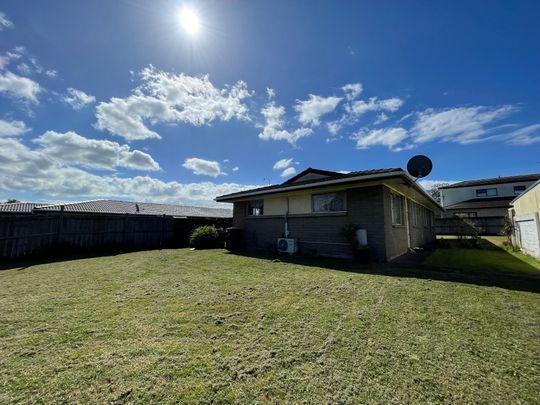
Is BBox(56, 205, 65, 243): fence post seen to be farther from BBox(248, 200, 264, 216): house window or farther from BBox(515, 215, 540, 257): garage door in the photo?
BBox(515, 215, 540, 257): garage door

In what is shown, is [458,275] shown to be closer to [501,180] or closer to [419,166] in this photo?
[419,166]

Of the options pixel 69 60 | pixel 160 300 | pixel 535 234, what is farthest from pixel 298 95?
pixel 535 234

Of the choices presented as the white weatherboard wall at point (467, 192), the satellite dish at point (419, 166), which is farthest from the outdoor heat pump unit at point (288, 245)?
the white weatherboard wall at point (467, 192)

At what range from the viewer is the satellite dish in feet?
26.2

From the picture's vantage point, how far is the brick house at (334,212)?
7641 mm

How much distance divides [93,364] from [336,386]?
219cm

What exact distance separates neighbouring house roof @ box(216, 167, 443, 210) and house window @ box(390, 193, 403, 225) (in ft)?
2.66

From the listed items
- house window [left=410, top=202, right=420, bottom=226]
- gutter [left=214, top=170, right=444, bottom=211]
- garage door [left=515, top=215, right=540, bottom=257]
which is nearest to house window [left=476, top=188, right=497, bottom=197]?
garage door [left=515, top=215, right=540, bottom=257]

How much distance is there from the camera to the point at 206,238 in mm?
12867

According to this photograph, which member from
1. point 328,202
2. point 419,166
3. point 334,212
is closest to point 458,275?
point 334,212

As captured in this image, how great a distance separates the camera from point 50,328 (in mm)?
2889

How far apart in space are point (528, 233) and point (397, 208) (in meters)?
4.94

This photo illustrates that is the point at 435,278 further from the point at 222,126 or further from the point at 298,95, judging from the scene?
the point at 222,126

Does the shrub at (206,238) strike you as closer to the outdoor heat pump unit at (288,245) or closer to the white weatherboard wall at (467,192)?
the outdoor heat pump unit at (288,245)
